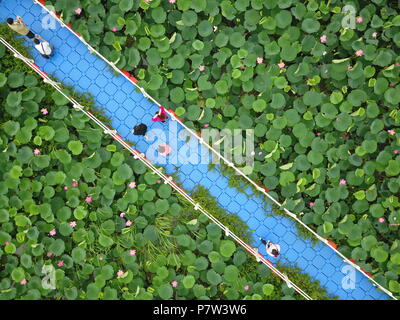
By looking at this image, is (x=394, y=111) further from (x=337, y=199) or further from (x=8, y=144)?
(x=8, y=144)

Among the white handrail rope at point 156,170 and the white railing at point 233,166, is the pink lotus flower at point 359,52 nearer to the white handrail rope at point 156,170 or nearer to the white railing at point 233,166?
the white railing at point 233,166

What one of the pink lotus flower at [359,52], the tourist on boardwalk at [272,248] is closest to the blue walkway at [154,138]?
the tourist on boardwalk at [272,248]

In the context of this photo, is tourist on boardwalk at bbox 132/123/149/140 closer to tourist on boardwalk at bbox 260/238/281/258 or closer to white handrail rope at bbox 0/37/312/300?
white handrail rope at bbox 0/37/312/300

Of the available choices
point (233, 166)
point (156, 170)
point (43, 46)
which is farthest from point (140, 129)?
point (43, 46)

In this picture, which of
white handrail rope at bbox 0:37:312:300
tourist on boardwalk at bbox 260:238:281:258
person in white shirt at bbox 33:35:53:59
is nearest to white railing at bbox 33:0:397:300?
person in white shirt at bbox 33:35:53:59

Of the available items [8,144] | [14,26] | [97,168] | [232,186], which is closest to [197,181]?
[232,186]

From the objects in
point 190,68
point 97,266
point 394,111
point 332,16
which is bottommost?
point 97,266
